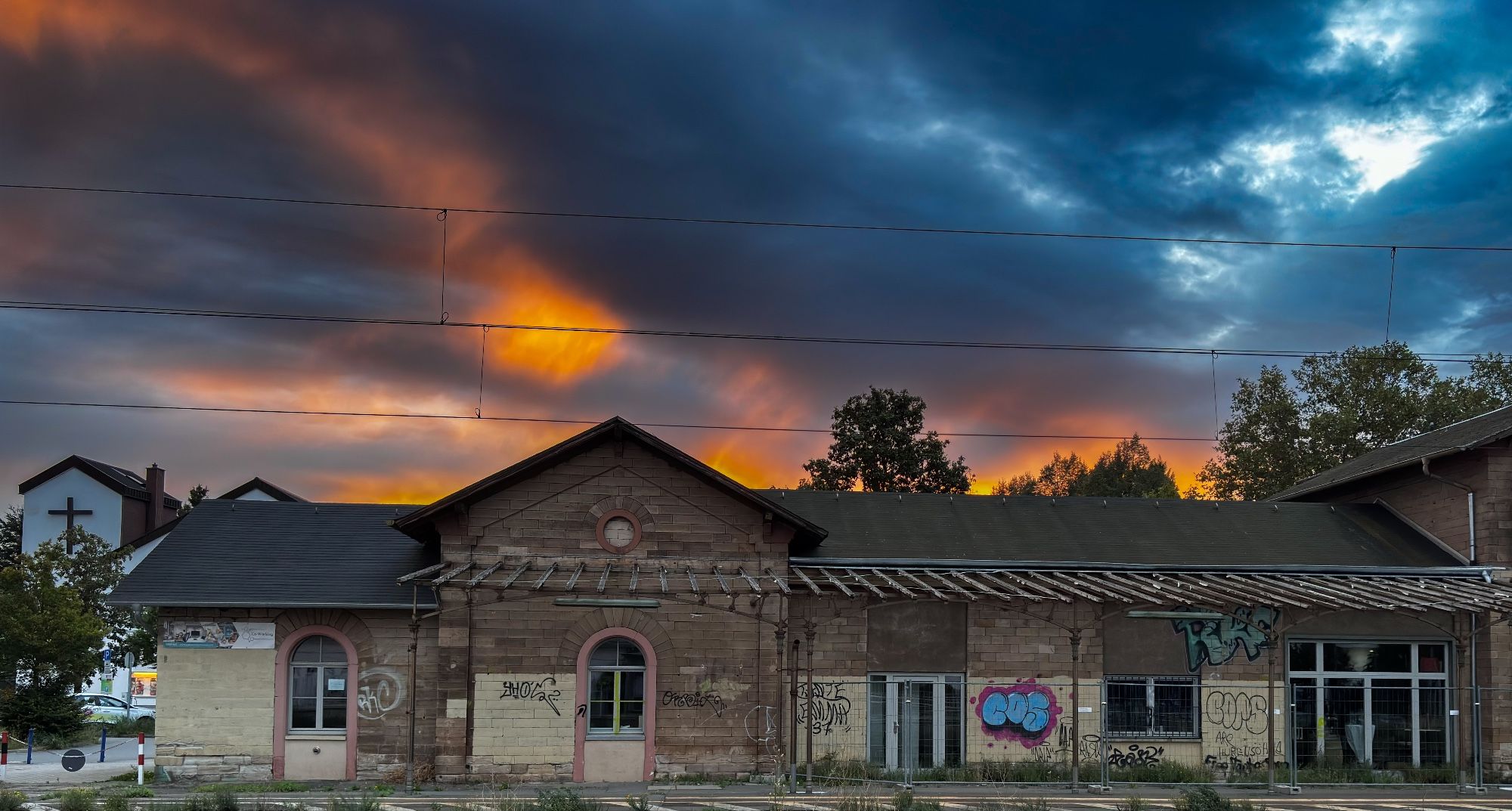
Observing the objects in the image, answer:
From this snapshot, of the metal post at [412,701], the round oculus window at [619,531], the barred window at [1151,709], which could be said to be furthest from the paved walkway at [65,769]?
the barred window at [1151,709]

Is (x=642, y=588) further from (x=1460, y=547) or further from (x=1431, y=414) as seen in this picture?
(x=1431, y=414)

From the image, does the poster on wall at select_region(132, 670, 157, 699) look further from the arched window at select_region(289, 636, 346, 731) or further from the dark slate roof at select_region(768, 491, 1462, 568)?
the dark slate roof at select_region(768, 491, 1462, 568)

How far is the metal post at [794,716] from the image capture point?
19938 mm

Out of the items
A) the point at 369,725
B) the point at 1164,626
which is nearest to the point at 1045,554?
the point at 1164,626

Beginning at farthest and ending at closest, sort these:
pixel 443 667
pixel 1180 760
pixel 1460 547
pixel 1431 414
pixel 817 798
→ pixel 1431 414 → pixel 1460 547 → pixel 1180 760 → pixel 443 667 → pixel 817 798

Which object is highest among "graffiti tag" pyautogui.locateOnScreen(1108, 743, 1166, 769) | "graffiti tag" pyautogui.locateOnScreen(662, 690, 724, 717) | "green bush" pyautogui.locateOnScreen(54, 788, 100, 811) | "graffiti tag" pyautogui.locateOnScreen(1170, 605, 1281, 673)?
"graffiti tag" pyautogui.locateOnScreen(1170, 605, 1281, 673)

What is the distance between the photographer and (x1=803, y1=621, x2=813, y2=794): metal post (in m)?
21.0

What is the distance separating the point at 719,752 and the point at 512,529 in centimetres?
568

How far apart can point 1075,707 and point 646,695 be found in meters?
7.86

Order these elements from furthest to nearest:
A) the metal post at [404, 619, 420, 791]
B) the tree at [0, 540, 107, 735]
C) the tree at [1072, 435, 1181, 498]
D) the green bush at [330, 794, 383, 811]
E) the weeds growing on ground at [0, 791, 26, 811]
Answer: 1. the tree at [1072, 435, 1181, 498]
2. the tree at [0, 540, 107, 735]
3. the metal post at [404, 619, 420, 791]
4. the green bush at [330, 794, 383, 811]
5. the weeds growing on ground at [0, 791, 26, 811]

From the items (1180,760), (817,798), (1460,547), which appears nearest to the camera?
(817,798)

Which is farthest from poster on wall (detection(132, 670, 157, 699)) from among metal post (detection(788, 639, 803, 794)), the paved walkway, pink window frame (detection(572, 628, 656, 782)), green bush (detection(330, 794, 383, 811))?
metal post (detection(788, 639, 803, 794))

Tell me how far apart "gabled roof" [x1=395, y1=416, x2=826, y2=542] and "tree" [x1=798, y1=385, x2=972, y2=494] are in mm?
28883

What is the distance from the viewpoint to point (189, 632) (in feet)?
74.2
